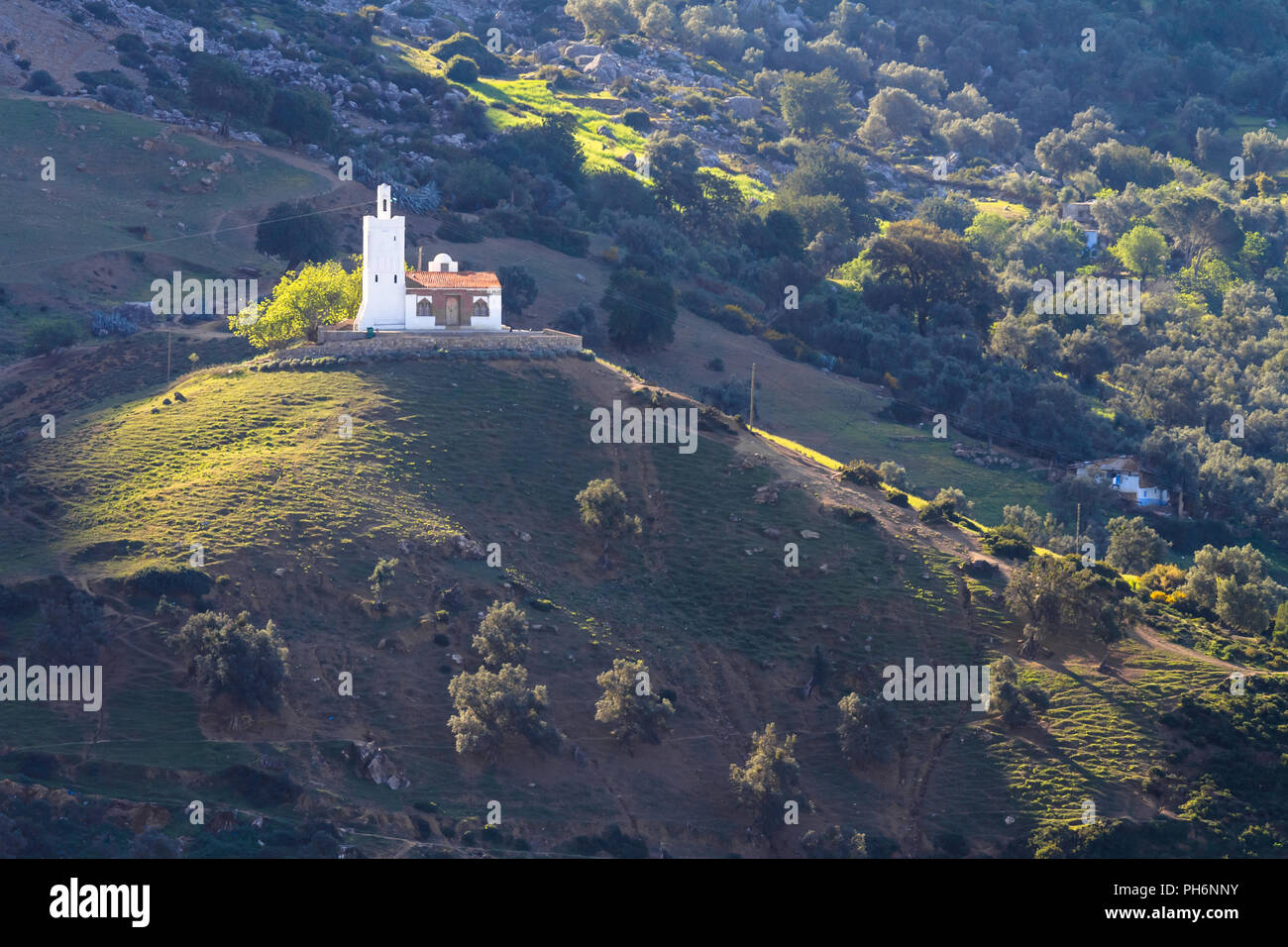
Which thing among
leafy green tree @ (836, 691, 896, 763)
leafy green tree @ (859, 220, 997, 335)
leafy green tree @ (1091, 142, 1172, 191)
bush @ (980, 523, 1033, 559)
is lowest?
leafy green tree @ (836, 691, 896, 763)

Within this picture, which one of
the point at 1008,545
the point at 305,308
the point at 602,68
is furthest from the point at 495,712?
the point at 602,68

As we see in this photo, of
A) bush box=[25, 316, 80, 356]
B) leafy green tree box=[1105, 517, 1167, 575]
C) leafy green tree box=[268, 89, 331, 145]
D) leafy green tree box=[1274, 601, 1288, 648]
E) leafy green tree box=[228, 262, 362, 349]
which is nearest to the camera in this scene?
leafy green tree box=[1274, 601, 1288, 648]

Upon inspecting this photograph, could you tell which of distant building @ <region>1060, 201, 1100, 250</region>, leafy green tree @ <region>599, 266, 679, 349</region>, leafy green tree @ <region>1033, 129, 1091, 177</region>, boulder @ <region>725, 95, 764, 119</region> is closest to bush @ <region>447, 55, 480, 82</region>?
boulder @ <region>725, 95, 764, 119</region>

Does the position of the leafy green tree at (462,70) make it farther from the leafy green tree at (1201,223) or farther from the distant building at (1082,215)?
the leafy green tree at (1201,223)

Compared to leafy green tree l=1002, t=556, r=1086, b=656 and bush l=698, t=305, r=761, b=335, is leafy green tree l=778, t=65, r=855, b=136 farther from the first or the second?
leafy green tree l=1002, t=556, r=1086, b=656

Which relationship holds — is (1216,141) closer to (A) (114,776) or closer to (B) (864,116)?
(B) (864,116)

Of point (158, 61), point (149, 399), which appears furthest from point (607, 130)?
point (149, 399)
